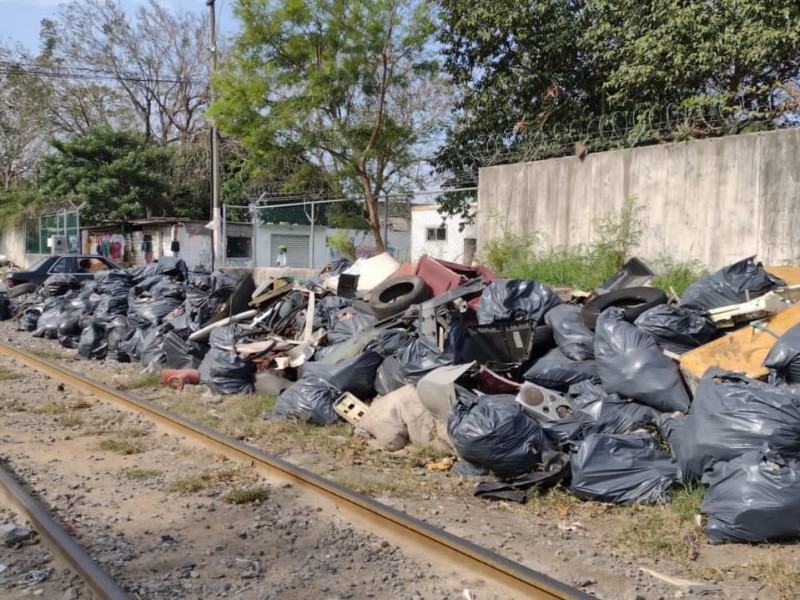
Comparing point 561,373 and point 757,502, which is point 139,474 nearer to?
point 561,373

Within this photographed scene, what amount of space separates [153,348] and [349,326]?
10.3ft

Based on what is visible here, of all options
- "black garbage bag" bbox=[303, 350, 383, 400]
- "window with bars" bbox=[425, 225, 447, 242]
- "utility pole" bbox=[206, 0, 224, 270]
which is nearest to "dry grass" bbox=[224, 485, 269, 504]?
"black garbage bag" bbox=[303, 350, 383, 400]

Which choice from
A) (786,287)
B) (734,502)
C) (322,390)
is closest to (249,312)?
(322,390)

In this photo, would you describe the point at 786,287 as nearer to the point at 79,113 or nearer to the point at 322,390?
the point at 322,390

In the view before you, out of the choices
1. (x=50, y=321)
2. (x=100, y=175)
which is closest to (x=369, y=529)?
(x=50, y=321)

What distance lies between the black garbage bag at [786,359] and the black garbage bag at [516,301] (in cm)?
261

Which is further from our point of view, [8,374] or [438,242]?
[438,242]

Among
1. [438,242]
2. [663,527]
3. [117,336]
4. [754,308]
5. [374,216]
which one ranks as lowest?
[663,527]

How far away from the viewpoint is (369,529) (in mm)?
4180

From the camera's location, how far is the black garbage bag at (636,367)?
5.33 metres

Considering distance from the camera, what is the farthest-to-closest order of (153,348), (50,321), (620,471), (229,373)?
1. (50,321)
2. (153,348)
3. (229,373)
4. (620,471)

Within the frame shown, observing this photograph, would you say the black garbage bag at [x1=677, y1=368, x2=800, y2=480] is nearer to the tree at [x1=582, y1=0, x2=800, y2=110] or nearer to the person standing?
the tree at [x1=582, y1=0, x2=800, y2=110]

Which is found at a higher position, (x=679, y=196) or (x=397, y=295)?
(x=679, y=196)

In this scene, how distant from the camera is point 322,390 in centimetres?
663
